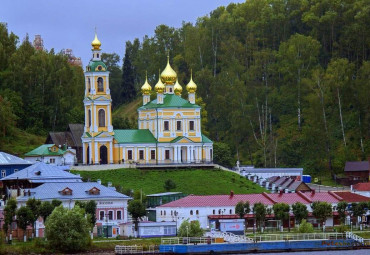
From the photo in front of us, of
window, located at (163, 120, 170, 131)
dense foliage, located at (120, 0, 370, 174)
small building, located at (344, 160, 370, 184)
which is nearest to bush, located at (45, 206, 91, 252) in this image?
window, located at (163, 120, 170, 131)

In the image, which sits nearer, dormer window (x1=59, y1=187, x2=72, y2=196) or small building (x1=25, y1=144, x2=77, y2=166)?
dormer window (x1=59, y1=187, x2=72, y2=196)

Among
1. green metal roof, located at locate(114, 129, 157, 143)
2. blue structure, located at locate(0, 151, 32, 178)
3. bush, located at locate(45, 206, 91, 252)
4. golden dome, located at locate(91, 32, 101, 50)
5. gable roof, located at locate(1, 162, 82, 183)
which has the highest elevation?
golden dome, located at locate(91, 32, 101, 50)

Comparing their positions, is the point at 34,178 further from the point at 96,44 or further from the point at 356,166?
the point at 356,166

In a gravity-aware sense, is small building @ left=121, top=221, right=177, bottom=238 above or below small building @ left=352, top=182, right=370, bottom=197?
below

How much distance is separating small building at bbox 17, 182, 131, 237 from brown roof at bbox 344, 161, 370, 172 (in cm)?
3108

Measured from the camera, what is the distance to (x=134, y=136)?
118750mm

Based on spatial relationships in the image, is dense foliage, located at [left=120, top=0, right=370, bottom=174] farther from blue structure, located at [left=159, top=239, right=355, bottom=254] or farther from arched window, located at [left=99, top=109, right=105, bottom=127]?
blue structure, located at [left=159, top=239, right=355, bottom=254]

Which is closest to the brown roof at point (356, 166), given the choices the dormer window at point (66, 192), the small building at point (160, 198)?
the small building at point (160, 198)

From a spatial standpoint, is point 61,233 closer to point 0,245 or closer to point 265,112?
point 0,245

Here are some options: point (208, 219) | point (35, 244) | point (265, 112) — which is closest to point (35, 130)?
point (265, 112)

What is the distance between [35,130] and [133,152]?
15.5m

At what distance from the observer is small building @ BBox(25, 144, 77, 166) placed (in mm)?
115938

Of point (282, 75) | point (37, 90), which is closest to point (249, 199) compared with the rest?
point (37, 90)

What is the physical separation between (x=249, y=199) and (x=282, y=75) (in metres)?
40.7
